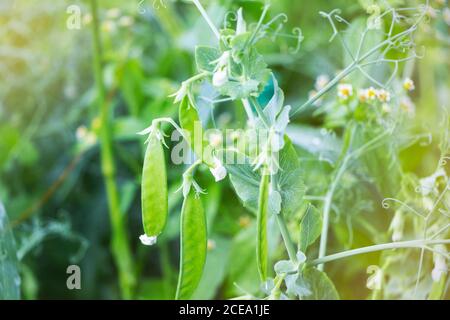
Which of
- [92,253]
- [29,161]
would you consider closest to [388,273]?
[92,253]

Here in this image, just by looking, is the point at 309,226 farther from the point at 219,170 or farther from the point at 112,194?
the point at 112,194

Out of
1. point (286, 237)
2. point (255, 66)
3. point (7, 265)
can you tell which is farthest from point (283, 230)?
point (7, 265)

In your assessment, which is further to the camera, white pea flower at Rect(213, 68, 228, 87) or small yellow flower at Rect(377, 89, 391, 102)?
small yellow flower at Rect(377, 89, 391, 102)

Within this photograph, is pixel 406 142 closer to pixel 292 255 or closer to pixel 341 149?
pixel 341 149

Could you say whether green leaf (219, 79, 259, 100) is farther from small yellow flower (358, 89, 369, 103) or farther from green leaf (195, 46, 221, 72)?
small yellow flower (358, 89, 369, 103)

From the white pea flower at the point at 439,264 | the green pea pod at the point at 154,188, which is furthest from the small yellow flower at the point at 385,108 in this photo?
the green pea pod at the point at 154,188

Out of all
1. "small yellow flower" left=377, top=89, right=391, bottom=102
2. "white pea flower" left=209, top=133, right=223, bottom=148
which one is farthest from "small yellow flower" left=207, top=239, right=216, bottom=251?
"small yellow flower" left=377, top=89, right=391, bottom=102

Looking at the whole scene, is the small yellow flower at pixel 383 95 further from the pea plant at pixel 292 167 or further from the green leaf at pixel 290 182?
the green leaf at pixel 290 182
